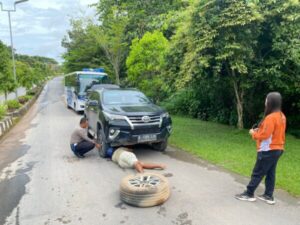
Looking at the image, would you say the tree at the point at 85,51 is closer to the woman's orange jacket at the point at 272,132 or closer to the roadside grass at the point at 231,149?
the roadside grass at the point at 231,149

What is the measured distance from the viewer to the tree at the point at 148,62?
591 inches

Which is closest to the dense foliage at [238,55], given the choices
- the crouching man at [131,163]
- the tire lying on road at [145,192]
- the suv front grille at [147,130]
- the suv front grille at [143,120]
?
the suv front grille at [143,120]

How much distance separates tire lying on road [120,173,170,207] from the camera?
14.6ft

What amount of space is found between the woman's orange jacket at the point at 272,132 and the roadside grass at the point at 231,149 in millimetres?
1141

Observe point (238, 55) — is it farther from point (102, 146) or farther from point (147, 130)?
point (102, 146)

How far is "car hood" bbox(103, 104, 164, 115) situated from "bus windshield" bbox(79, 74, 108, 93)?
9.31 m

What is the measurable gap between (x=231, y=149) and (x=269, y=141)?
347 cm

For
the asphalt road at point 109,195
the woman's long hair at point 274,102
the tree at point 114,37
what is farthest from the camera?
the tree at point 114,37

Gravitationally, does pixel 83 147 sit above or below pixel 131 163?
above

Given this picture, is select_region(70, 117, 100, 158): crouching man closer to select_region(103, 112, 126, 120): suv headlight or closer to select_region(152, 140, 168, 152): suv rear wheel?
select_region(103, 112, 126, 120): suv headlight

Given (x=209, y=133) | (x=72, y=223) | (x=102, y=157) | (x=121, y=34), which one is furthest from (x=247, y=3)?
(x=121, y=34)

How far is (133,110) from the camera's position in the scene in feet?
24.1

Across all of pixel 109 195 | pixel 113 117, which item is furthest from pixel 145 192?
Answer: pixel 113 117

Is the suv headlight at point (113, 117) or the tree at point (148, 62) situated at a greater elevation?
the tree at point (148, 62)
